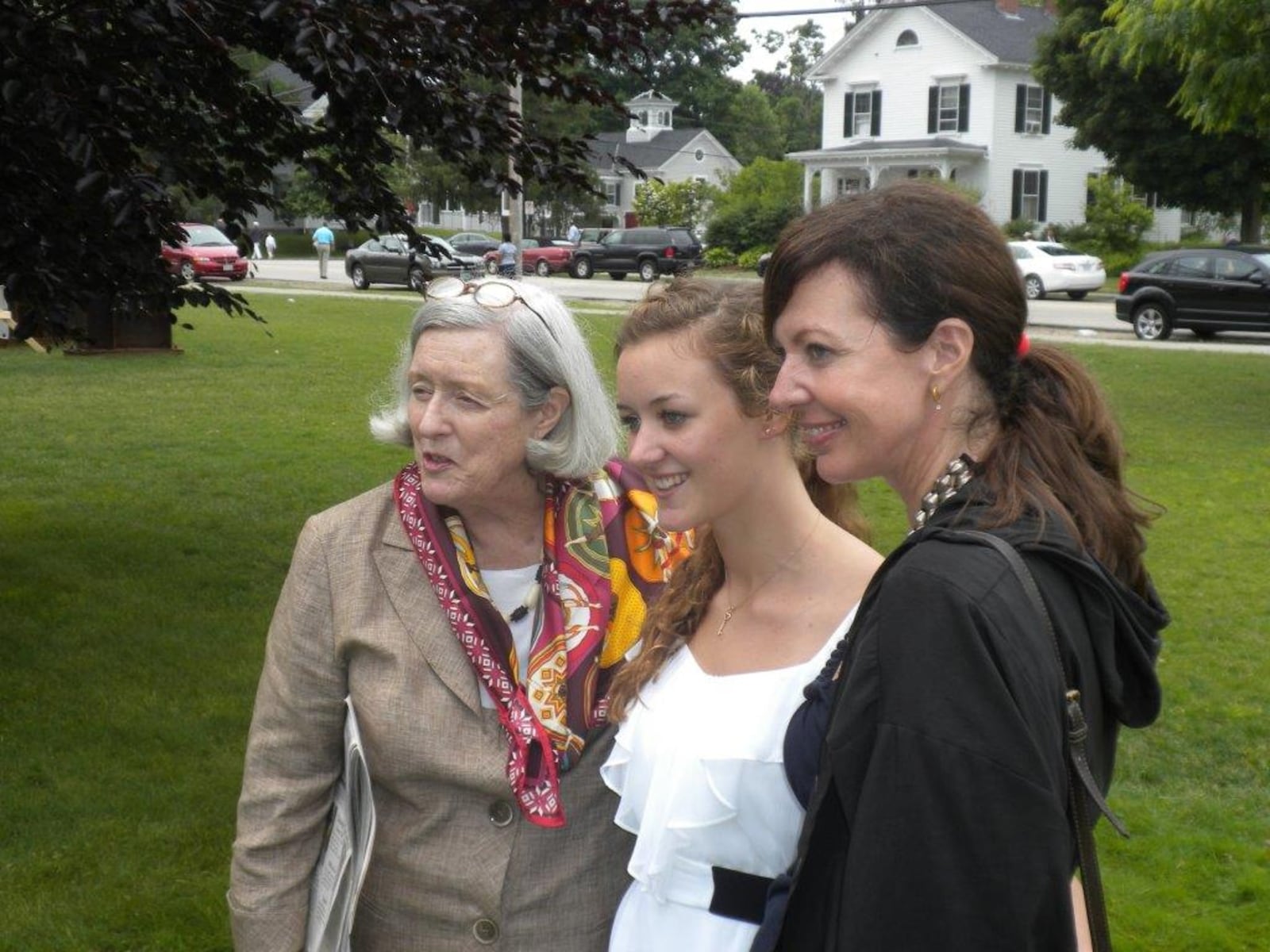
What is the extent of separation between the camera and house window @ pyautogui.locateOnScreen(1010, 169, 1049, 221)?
53.0 metres

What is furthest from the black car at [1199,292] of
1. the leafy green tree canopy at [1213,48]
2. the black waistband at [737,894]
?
the black waistband at [737,894]

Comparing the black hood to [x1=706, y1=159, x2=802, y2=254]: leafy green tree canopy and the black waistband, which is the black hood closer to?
the black waistband

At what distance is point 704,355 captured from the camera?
257 cm

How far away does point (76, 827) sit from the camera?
5316mm

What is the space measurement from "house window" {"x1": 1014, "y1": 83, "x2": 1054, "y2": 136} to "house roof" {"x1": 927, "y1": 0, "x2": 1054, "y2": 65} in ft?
4.00

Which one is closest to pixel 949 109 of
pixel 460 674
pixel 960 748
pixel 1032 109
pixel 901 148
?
pixel 901 148

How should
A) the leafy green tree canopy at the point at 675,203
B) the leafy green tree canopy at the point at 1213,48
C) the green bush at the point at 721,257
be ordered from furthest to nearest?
the leafy green tree canopy at the point at 675,203
the green bush at the point at 721,257
the leafy green tree canopy at the point at 1213,48

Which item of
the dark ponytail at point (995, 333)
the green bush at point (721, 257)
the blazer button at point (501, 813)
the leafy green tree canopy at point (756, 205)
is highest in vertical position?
the leafy green tree canopy at point (756, 205)

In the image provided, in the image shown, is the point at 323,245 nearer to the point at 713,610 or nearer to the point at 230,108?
the point at 230,108

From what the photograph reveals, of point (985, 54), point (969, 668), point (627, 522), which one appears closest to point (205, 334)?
point (627, 522)

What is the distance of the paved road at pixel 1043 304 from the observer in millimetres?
24438

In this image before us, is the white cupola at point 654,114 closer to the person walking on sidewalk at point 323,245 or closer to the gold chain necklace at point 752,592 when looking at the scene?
the person walking on sidewalk at point 323,245

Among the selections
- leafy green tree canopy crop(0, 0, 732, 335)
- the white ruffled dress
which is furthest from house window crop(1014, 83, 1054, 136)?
the white ruffled dress

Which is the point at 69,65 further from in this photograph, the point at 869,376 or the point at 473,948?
the point at 869,376
